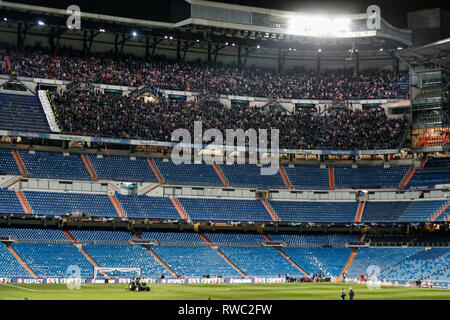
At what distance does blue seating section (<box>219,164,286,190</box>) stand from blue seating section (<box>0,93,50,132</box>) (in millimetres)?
26745

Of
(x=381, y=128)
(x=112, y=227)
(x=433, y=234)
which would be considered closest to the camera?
(x=112, y=227)

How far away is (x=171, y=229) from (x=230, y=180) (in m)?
12.0

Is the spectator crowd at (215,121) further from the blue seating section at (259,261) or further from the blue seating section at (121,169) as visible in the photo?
the blue seating section at (259,261)

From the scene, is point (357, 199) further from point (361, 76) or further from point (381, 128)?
point (361, 76)

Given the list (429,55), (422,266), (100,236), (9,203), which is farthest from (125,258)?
(429,55)

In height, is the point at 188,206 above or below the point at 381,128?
below

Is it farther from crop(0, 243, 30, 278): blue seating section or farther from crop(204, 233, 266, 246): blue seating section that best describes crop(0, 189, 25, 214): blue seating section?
crop(204, 233, 266, 246): blue seating section

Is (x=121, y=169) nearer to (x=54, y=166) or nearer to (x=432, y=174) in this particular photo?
(x=54, y=166)

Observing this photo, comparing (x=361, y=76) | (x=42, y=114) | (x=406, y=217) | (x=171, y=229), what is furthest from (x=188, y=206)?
(x=361, y=76)

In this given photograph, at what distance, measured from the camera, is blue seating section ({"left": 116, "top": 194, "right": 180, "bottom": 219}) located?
3221 inches

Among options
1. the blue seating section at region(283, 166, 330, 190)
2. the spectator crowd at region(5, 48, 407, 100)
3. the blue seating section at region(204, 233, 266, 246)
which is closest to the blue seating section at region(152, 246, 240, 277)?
the blue seating section at region(204, 233, 266, 246)

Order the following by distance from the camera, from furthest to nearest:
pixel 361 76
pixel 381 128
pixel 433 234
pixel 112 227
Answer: pixel 361 76 < pixel 381 128 < pixel 433 234 < pixel 112 227

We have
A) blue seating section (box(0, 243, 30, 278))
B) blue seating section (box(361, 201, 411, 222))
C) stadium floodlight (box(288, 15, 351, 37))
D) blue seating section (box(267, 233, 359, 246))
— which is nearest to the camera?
blue seating section (box(0, 243, 30, 278))

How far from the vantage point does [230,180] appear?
90.8 m
